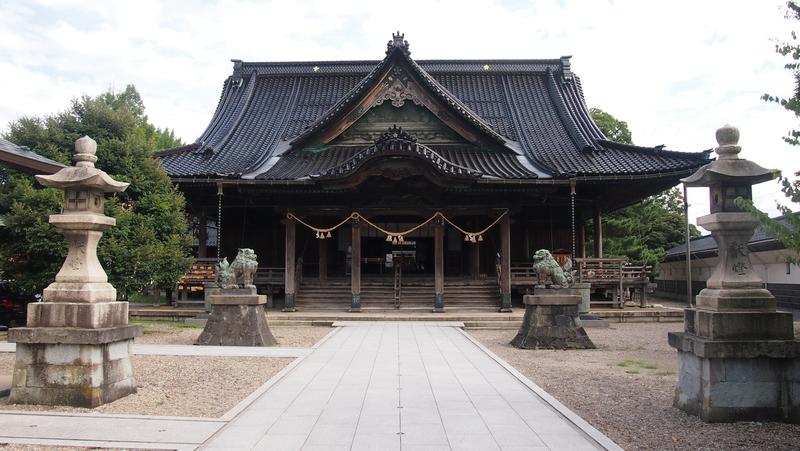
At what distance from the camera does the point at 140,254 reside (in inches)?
483

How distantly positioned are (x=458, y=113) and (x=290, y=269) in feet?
27.9

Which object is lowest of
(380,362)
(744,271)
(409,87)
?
(380,362)

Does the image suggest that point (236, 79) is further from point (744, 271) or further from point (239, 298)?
point (744, 271)

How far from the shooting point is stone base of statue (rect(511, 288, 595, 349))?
39.6 ft

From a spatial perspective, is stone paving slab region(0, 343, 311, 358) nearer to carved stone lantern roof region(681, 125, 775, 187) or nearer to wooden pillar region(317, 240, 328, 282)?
carved stone lantern roof region(681, 125, 775, 187)

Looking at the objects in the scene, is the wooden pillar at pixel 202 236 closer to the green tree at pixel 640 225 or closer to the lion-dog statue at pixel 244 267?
the lion-dog statue at pixel 244 267

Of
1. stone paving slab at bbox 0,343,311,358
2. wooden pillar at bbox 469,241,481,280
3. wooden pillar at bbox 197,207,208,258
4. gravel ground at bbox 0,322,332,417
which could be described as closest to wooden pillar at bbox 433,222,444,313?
wooden pillar at bbox 469,241,481,280

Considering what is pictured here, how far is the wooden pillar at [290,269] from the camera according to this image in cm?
1844

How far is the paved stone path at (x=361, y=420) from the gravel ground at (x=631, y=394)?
49 cm

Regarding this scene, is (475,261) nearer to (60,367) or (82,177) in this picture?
(82,177)

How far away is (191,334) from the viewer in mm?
14195

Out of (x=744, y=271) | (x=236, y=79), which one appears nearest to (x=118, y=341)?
(x=744, y=271)

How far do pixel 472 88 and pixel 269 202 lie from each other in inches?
472

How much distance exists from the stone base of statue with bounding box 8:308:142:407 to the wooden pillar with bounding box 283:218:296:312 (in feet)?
37.7
